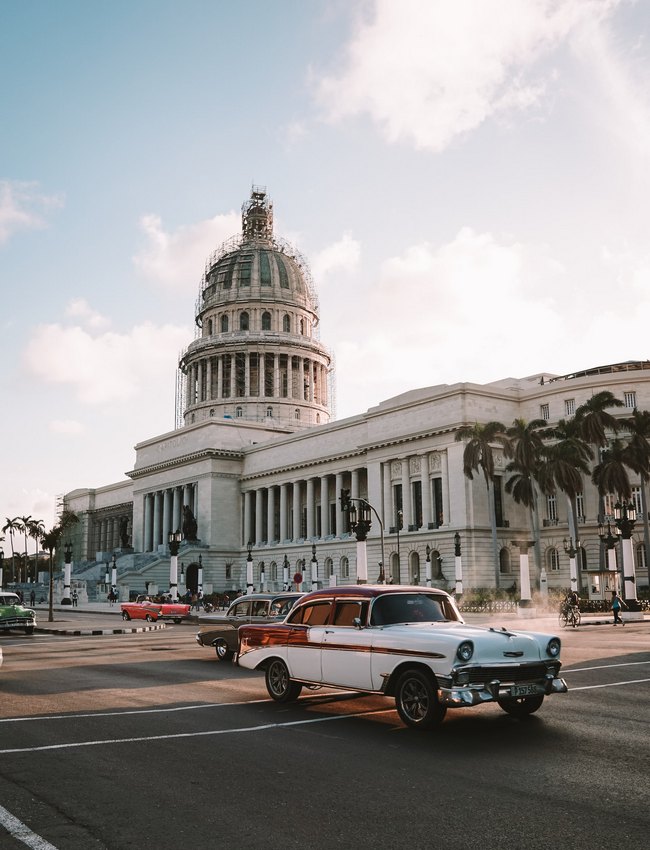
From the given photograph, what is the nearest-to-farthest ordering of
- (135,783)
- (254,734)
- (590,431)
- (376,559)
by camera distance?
(135,783) → (254,734) → (590,431) → (376,559)

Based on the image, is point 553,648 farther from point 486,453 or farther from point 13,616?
point 486,453

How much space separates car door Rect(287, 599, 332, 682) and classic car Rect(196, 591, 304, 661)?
20.6ft

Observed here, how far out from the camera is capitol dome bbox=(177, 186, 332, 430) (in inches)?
4387

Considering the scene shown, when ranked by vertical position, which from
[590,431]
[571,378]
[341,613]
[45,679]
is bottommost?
[45,679]

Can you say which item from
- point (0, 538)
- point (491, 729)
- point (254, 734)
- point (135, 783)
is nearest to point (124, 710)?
point (254, 734)

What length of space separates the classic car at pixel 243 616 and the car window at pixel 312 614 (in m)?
6.05

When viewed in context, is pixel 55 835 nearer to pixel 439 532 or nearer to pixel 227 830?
pixel 227 830

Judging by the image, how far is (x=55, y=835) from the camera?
6.43 meters

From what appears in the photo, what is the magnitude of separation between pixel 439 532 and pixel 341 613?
54.0 m

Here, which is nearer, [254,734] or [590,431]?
[254,734]

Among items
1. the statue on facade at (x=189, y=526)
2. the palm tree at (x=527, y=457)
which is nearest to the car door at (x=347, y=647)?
the palm tree at (x=527, y=457)

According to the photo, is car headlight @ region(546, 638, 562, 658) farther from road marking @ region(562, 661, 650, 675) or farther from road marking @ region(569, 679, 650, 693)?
road marking @ region(562, 661, 650, 675)

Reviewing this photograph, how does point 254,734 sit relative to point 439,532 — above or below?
below

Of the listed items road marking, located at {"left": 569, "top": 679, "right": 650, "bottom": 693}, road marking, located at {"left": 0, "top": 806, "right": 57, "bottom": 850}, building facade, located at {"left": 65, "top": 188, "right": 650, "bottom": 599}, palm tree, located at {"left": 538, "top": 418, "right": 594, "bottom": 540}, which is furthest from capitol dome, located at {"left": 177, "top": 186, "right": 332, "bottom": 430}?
road marking, located at {"left": 0, "top": 806, "right": 57, "bottom": 850}
